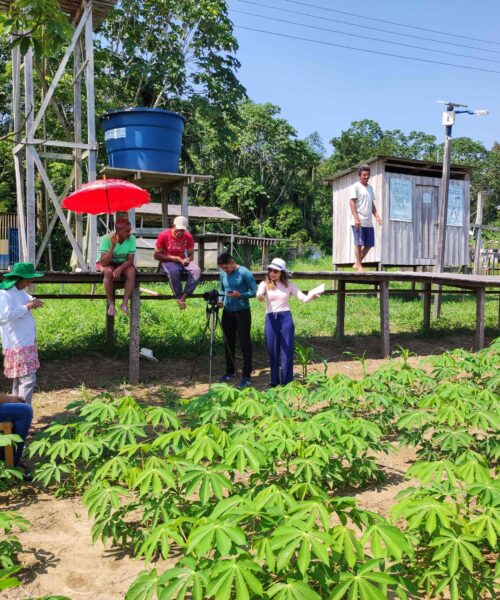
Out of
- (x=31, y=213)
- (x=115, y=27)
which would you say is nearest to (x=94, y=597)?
(x=31, y=213)

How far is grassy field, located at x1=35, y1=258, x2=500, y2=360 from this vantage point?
923 cm

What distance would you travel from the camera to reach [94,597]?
296 centimetres

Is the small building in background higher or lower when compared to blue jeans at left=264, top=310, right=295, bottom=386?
higher

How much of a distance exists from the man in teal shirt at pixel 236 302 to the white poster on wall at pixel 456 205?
9.07m

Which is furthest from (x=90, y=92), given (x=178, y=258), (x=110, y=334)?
(x=110, y=334)

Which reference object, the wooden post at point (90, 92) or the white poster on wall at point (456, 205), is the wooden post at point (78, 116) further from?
the white poster on wall at point (456, 205)

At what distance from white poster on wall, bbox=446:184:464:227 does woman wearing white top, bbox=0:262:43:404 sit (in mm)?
12002

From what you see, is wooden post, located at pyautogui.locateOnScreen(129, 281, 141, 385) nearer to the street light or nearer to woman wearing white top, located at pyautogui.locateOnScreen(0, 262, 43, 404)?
woman wearing white top, located at pyautogui.locateOnScreen(0, 262, 43, 404)

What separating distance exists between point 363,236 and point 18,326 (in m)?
6.37

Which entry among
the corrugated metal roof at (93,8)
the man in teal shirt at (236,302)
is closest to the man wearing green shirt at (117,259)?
the man in teal shirt at (236,302)

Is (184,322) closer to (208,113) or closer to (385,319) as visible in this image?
(385,319)

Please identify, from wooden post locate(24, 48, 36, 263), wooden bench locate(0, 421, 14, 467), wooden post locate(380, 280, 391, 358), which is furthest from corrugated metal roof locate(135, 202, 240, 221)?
wooden bench locate(0, 421, 14, 467)

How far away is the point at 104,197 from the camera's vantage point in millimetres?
7309

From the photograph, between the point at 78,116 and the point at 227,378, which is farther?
the point at 78,116
